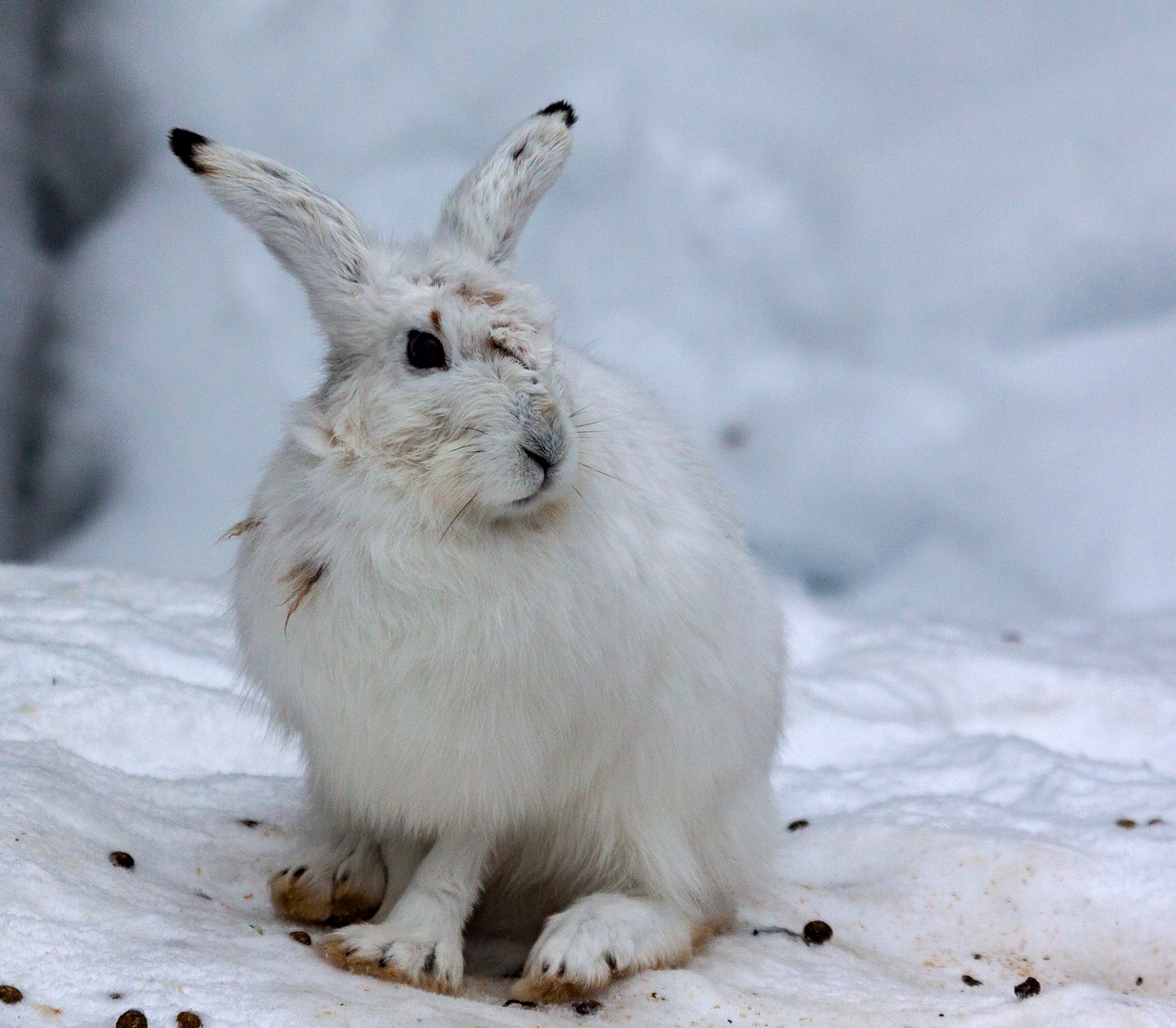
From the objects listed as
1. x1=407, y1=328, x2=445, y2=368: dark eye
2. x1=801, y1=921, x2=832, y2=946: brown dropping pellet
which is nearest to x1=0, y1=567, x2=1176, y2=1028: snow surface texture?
x1=801, y1=921, x2=832, y2=946: brown dropping pellet

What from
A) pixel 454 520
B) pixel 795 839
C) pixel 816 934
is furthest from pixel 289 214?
pixel 795 839

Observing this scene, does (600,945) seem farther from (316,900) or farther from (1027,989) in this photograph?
(1027,989)

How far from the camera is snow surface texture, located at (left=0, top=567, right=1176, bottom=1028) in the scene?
2.04 metres

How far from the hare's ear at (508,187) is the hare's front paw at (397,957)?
126 cm

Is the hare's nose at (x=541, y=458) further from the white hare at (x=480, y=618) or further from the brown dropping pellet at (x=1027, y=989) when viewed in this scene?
the brown dropping pellet at (x=1027, y=989)

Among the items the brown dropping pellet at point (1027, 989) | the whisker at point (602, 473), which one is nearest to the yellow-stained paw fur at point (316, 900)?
the whisker at point (602, 473)

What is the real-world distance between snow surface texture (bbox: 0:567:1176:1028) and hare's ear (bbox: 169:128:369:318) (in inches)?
44.5

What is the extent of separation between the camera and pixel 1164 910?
2.96 m

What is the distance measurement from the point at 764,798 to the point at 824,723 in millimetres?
1633

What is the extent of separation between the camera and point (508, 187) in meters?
2.49

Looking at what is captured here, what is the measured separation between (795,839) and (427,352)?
1.91 m

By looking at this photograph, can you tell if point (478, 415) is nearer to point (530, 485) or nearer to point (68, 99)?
point (530, 485)

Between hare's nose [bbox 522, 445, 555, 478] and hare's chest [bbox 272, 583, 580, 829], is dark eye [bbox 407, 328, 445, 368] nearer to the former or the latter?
hare's nose [bbox 522, 445, 555, 478]

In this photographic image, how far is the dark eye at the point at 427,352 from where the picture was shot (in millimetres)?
2174
